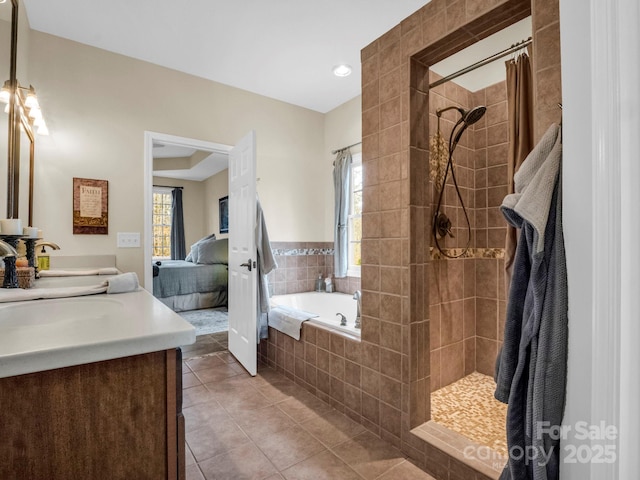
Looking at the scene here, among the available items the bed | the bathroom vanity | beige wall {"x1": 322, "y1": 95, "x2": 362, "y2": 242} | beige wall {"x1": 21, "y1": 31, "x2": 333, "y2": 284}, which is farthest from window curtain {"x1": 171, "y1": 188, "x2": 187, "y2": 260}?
the bathroom vanity

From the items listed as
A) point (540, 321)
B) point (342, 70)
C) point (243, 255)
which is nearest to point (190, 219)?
point (243, 255)

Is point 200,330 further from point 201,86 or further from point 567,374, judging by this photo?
point 567,374

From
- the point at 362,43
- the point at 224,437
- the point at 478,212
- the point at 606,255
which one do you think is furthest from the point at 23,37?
the point at 478,212

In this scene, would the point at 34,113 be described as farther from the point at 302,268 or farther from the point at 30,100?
the point at 302,268

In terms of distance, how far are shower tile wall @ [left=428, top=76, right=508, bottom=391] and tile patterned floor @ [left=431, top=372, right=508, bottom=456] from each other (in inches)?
3.3

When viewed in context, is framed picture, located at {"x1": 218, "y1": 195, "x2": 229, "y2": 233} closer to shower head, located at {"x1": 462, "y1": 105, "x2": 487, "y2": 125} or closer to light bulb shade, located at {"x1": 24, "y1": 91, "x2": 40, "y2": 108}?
light bulb shade, located at {"x1": 24, "y1": 91, "x2": 40, "y2": 108}

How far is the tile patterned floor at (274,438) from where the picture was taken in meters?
1.58

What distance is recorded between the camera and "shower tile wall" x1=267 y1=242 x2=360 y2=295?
3.55 metres

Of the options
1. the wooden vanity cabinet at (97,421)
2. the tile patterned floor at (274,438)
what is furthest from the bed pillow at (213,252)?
the wooden vanity cabinet at (97,421)

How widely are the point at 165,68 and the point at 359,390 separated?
3.19 metres

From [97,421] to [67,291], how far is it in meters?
0.86

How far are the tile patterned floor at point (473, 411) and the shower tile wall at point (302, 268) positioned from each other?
4.77 feet

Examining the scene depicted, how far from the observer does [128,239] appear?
2.77 m

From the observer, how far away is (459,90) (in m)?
2.40
